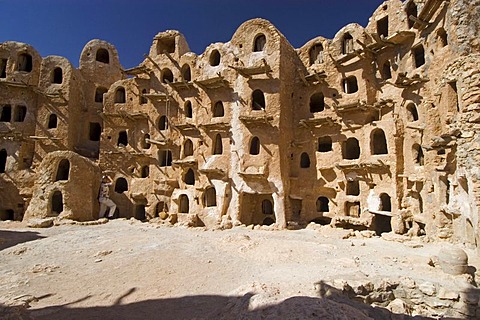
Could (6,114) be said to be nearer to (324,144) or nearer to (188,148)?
(188,148)

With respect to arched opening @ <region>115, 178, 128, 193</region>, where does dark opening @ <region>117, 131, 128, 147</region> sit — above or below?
above

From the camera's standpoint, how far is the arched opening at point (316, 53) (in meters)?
25.1

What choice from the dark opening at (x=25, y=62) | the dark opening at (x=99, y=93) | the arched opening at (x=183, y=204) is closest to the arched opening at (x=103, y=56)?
the dark opening at (x=99, y=93)

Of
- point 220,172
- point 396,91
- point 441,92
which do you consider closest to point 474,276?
point 441,92

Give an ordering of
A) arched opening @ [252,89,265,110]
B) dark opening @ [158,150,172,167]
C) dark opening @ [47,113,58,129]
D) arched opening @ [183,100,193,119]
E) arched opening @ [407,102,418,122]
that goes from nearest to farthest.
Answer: arched opening @ [407,102,418,122]
arched opening @ [252,89,265,110]
arched opening @ [183,100,193,119]
dark opening @ [158,150,172,167]
dark opening @ [47,113,58,129]

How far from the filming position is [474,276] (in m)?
10.1

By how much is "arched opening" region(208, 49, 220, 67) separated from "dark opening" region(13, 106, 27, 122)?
19804mm

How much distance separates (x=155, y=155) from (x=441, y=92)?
23.4 m

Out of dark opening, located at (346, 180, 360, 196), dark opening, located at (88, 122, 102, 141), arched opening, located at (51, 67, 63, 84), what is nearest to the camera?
dark opening, located at (346, 180, 360, 196)

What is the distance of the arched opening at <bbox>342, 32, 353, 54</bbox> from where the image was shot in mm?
23391

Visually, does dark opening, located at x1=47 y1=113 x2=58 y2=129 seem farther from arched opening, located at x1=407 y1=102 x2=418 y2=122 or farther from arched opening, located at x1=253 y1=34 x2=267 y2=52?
arched opening, located at x1=407 y1=102 x2=418 y2=122

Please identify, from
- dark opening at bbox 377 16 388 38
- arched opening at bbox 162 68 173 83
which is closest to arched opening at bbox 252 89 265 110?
arched opening at bbox 162 68 173 83

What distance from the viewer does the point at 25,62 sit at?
29.7 meters

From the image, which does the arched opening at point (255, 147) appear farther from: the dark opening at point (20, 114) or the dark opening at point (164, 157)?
the dark opening at point (20, 114)
